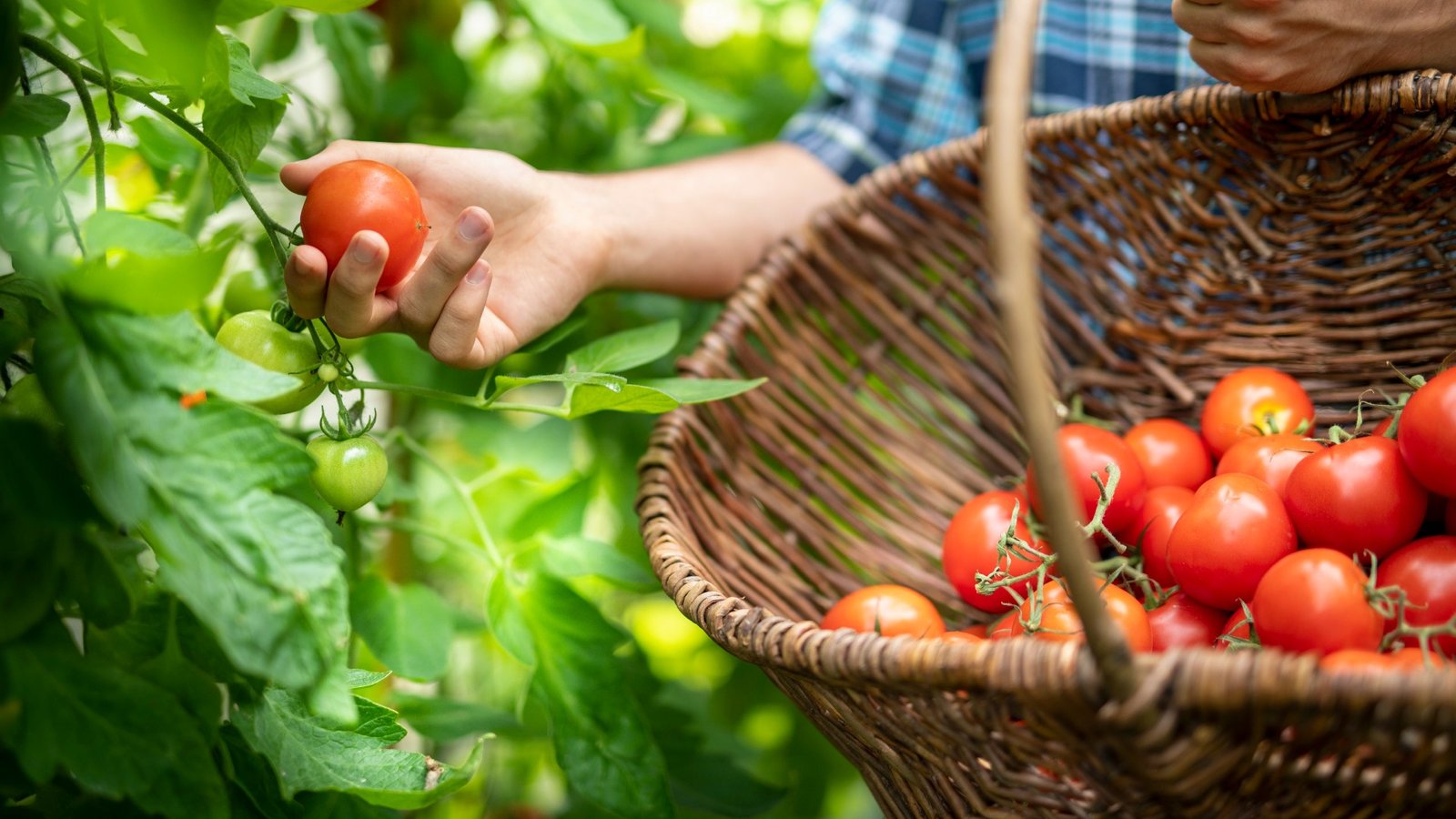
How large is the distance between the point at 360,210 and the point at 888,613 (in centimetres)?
40

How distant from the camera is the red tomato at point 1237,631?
612mm

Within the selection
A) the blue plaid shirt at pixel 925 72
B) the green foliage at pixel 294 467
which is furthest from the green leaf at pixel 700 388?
the blue plaid shirt at pixel 925 72

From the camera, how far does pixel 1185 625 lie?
0.67m

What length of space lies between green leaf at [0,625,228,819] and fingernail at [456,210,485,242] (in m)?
0.27

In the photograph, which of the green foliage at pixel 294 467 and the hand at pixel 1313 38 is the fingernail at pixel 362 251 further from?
the hand at pixel 1313 38

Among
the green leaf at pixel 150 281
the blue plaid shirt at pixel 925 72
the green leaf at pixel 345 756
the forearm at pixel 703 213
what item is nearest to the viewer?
the green leaf at pixel 150 281

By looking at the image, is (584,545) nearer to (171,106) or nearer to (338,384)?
(338,384)

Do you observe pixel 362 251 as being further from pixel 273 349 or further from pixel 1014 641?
pixel 1014 641

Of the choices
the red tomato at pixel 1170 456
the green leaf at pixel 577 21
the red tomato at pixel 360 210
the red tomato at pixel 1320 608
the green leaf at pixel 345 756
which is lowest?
the green leaf at pixel 345 756

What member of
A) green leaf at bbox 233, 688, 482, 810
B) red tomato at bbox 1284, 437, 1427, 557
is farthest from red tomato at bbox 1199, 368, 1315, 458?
green leaf at bbox 233, 688, 482, 810

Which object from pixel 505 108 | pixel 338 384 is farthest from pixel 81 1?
pixel 505 108

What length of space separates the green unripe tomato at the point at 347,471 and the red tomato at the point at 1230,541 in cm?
48

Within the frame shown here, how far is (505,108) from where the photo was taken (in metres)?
1.18

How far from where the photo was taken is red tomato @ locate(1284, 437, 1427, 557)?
2.06 feet
